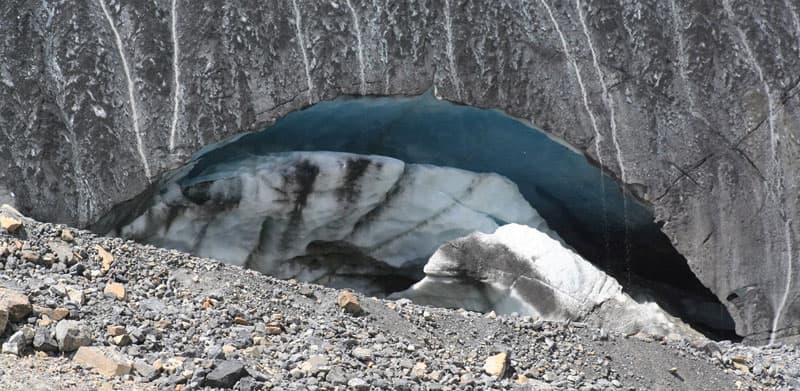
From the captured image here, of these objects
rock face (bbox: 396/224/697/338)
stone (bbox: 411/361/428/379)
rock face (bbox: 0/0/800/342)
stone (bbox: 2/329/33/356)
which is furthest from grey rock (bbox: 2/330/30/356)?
rock face (bbox: 396/224/697/338)

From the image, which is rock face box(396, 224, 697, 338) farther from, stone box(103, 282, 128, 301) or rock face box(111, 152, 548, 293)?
stone box(103, 282, 128, 301)

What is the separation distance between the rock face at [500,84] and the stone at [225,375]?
2.98m

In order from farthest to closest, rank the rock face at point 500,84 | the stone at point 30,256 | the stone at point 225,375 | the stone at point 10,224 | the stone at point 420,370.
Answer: the rock face at point 500,84 → the stone at point 10,224 → the stone at point 30,256 → the stone at point 420,370 → the stone at point 225,375

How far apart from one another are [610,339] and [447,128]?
8.14 feet

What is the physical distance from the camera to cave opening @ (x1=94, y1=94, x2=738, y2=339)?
26.0 ft

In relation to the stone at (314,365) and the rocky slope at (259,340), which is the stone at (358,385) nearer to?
A: the rocky slope at (259,340)

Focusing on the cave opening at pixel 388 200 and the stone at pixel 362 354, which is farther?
the cave opening at pixel 388 200

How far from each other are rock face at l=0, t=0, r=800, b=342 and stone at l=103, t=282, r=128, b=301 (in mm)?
1714

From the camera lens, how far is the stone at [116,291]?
5.70 m

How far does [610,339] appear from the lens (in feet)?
22.0

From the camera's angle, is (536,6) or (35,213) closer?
(35,213)

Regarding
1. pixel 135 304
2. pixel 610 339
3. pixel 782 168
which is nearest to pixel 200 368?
pixel 135 304

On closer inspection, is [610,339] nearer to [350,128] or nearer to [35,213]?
Answer: [350,128]

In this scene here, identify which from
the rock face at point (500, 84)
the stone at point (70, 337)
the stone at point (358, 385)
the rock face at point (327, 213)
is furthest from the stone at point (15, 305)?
the rock face at point (327, 213)
